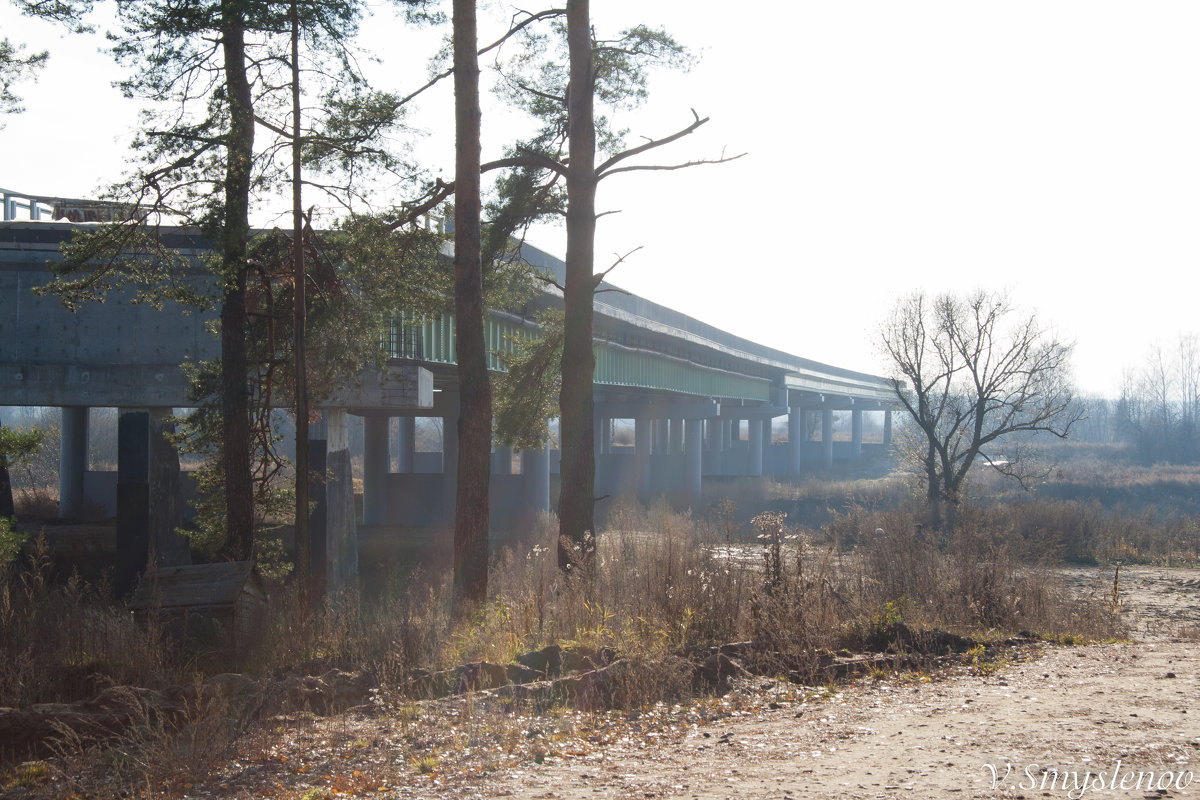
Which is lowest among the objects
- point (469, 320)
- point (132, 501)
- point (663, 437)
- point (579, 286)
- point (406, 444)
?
point (132, 501)

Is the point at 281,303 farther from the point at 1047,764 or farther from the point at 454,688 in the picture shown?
the point at 1047,764

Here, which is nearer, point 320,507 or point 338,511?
point 320,507

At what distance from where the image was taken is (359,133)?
12.6 meters

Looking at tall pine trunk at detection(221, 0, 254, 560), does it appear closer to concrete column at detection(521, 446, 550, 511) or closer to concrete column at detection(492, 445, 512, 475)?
concrete column at detection(521, 446, 550, 511)

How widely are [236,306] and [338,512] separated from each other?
767 centimetres

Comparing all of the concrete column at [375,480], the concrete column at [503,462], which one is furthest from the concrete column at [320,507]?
the concrete column at [503,462]

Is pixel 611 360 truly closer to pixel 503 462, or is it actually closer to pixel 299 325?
pixel 503 462

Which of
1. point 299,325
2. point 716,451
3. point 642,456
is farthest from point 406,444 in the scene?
point 299,325

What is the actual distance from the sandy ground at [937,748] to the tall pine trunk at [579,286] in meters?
6.83

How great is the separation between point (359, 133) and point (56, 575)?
41.2ft

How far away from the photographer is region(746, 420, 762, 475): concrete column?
212 feet

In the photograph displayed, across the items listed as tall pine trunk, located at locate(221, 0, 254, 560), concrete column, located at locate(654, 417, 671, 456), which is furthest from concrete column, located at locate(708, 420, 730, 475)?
tall pine trunk, located at locate(221, 0, 254, 560)

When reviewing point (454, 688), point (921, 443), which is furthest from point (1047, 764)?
point (921, 443)

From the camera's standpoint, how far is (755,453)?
66000 mm
